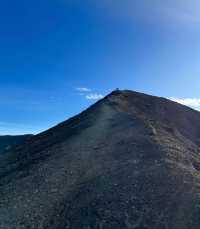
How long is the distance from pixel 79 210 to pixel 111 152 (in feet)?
28.5

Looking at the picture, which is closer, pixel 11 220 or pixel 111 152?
pixel 11 220

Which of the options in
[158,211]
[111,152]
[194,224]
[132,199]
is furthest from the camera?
[111,152]

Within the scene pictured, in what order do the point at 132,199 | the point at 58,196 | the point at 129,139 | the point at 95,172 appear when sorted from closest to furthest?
the point at 132,199, the point at 58,196, the point at 95,172, the point at 129,139

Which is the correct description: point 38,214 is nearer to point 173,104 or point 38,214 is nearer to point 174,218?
point 174,218

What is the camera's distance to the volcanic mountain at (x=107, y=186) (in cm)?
1783

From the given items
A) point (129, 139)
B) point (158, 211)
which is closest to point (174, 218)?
point (158, 211)

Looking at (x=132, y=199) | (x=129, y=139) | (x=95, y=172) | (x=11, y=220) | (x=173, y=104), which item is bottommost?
(x=11, y=220)

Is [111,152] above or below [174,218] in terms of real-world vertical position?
above

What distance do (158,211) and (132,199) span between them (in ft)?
5.83

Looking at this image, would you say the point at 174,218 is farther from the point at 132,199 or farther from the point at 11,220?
the point at 11,220

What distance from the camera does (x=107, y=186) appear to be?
21156 millimetres

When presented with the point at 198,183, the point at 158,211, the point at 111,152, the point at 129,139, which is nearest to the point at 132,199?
the point at 158,211

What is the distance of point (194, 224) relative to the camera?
16.5m

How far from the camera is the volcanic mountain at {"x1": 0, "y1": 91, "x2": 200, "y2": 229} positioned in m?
17.8
